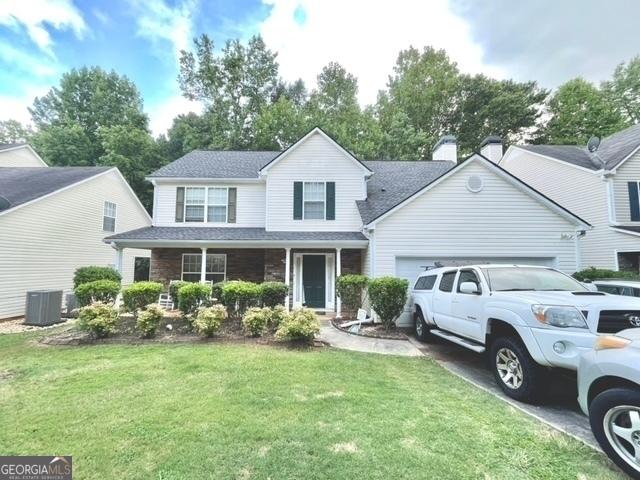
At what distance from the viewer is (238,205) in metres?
13.0

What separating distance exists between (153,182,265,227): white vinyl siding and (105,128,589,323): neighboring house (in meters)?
0.04

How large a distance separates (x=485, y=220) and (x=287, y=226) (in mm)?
7205

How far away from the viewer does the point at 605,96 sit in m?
25.8

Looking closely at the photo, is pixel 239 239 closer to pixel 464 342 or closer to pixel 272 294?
pixel 272 294

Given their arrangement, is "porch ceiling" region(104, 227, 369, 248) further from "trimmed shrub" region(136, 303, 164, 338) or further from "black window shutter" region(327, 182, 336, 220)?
"trimmed shrub" region(136, 303, 164, 338)

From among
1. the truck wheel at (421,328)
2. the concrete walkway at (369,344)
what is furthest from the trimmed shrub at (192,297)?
the truck wheel at (421,328)

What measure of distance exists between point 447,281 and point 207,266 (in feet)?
33.5

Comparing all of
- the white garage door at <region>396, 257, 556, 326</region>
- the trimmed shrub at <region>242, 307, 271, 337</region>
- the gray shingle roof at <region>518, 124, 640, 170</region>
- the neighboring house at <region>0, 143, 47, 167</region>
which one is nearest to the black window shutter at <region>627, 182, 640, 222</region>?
the gray shingle roof at <region>518, 124, 640, 170</region>

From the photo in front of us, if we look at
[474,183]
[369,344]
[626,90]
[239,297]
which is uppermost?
[626,90]

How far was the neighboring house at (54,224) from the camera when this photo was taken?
429 inches

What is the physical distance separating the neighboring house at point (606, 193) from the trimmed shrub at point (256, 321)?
1380 centimetres

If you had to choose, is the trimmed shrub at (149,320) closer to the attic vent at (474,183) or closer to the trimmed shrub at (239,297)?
the trimmed shrub at (239,297)

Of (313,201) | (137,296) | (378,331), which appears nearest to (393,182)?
(313,201)


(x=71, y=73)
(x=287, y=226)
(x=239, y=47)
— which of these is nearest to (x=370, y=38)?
(x=287, y=226)
